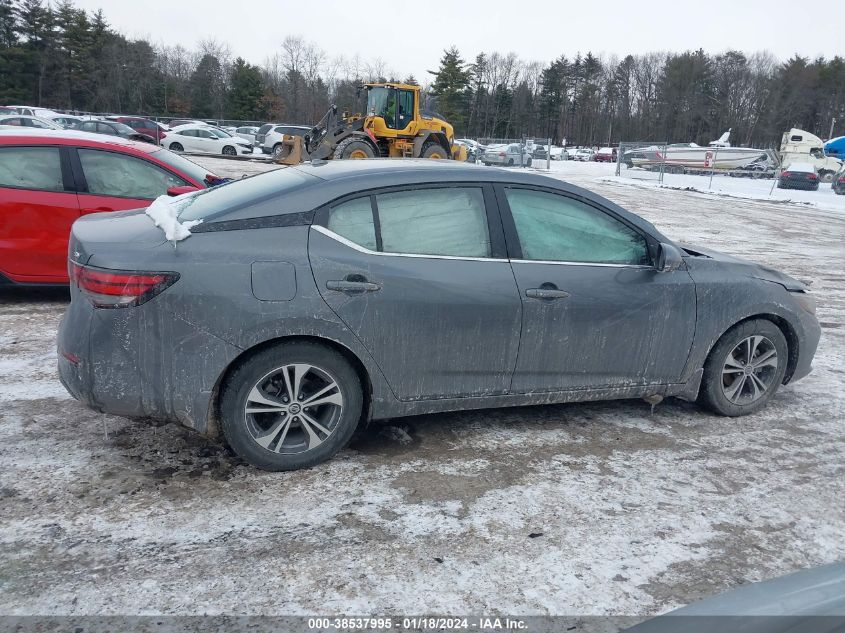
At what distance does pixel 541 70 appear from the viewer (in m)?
103

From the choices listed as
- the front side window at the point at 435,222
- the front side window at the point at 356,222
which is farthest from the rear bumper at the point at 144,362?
the front side window at the point at 435,222

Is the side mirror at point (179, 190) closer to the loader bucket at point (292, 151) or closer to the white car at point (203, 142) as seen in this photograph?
the loader bucket at point (292, 151)

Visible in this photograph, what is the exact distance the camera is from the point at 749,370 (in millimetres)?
4590

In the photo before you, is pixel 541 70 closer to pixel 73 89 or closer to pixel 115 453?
pixel 73 89

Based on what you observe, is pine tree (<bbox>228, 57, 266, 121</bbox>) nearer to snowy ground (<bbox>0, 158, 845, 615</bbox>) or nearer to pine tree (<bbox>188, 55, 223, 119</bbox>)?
pine tree (<bbox>188, 55, 223, 119</bbox>)

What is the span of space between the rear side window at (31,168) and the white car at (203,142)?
92.0 feet

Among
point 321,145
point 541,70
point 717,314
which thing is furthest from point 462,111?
point 717,314

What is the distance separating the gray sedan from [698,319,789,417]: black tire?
0.05 feet

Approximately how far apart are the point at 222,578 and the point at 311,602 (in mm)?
396

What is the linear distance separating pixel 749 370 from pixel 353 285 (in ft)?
9.19

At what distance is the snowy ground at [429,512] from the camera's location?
270 cm

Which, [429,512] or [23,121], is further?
[23,121]

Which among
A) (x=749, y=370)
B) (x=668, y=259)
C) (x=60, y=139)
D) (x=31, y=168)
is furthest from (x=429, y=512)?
(x=60, y=139)

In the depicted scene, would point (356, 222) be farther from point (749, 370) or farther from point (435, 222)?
point (749, 370)
